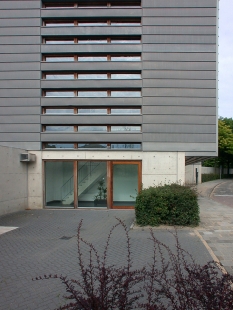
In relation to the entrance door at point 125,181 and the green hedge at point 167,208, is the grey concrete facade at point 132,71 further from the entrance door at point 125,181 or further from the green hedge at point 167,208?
the green hedge at point 167,208

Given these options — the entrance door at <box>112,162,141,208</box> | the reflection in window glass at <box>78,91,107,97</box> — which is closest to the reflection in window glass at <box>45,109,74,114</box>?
the reflection in window glass at <box>78,91,107,97</box>

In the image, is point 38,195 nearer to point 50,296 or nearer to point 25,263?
point 25,263

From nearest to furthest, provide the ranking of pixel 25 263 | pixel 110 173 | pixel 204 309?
pixel 204 309 < pixel 25 263 < pixel 110 173

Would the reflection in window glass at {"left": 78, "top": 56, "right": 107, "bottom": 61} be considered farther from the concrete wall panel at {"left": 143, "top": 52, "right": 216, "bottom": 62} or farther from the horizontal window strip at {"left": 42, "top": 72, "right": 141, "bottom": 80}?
the concrete wall panel at {"left": 143, "top": 52, "right": 216, "bottom": 62}

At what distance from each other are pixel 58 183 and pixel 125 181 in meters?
3.51

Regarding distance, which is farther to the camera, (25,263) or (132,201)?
(132,201)

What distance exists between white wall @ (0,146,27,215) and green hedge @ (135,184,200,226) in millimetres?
5937

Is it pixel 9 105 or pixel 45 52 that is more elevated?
pixel 45 52

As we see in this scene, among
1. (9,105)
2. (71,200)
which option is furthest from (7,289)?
(9,105)

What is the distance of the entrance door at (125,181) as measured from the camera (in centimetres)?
1196

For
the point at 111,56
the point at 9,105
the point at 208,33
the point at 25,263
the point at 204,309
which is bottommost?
the point at 25,263

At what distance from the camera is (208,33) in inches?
472

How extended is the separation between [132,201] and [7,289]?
849cm

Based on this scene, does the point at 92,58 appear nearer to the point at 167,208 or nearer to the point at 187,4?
the point at 187,4
